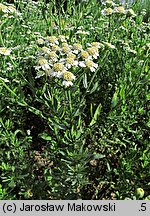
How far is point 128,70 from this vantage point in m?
1.81

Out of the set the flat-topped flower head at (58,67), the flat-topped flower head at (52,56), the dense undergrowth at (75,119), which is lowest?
the dense undergrowth at (75,119)

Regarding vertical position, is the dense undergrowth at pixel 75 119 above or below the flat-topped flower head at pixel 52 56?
below

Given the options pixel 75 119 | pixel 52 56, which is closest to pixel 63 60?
pixel 52 56

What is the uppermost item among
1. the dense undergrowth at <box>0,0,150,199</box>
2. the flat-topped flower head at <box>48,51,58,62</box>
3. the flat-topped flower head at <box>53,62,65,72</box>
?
the flat-topped flower head at <box>48,51,58,62</box>

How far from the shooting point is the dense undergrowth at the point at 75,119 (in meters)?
1.44

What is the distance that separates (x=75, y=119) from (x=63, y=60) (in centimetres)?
39

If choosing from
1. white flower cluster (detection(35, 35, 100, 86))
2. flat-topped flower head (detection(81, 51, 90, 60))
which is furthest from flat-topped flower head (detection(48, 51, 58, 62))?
flat-topped flower head (detection(81, 51, 90, 60))

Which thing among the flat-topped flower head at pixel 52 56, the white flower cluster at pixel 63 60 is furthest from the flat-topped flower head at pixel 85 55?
the flat-topped flower head at pixel 52 56

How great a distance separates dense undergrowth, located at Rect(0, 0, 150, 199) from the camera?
144 centimetres

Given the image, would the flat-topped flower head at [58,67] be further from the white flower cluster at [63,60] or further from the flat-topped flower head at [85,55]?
the flat-topped flower head at [85,55]

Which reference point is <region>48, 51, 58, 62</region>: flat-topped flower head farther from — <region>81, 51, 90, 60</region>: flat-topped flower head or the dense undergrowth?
<region>81, 51, 90, 60</region>: flat-topped flower head

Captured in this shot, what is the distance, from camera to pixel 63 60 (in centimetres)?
141

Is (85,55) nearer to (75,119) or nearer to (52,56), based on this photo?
(52,56)
